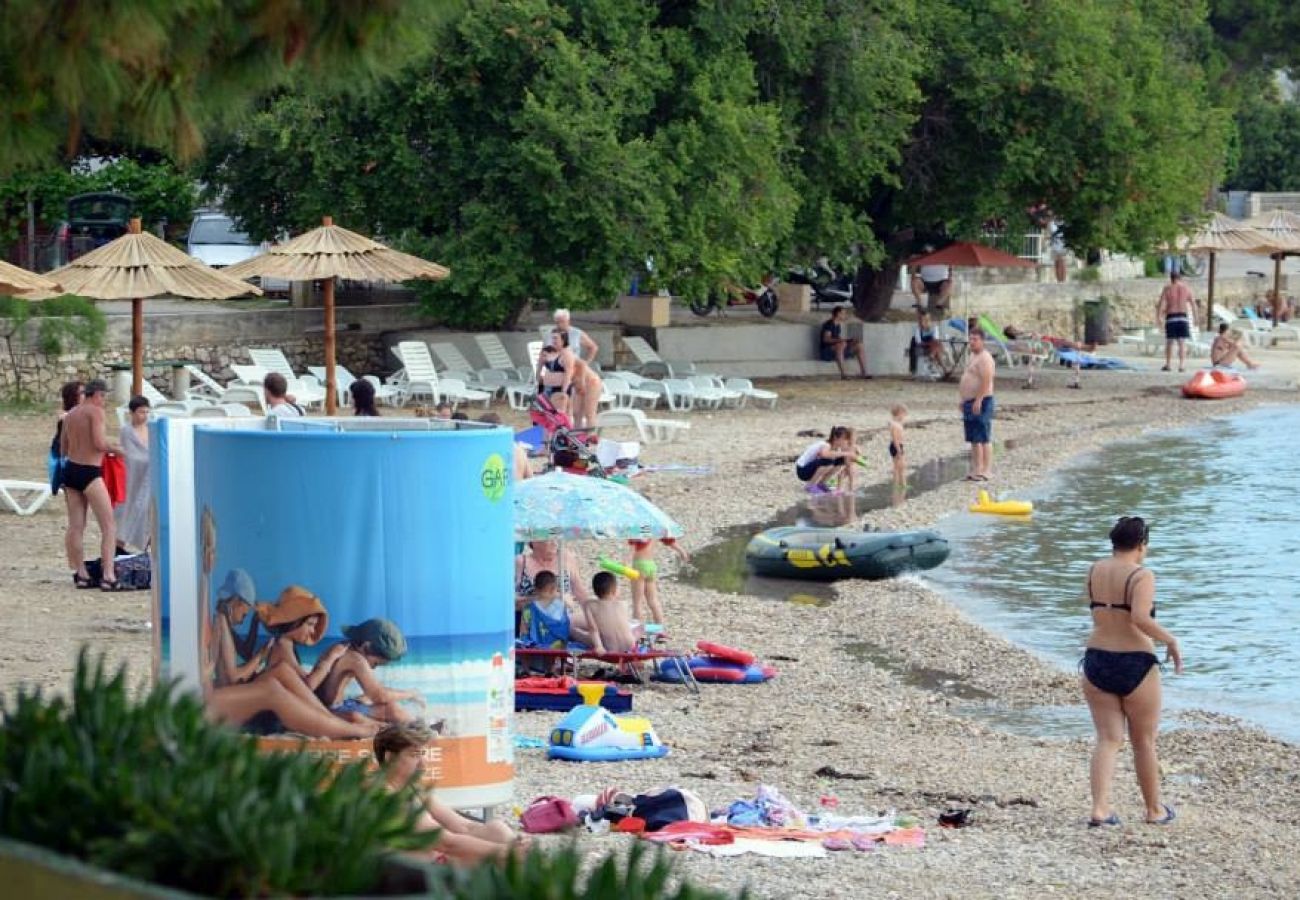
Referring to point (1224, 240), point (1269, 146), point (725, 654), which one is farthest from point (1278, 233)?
point (725, 654)

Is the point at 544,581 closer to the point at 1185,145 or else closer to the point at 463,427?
the point at 463,427

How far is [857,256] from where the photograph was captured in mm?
34156

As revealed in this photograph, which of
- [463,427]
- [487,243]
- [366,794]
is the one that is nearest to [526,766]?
[463,427]

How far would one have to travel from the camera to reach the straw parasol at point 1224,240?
4212 centimetres

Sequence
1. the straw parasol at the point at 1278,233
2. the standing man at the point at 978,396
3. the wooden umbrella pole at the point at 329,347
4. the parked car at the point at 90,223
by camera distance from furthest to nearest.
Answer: the straw parasol at the point at 1278,233 < the parked car at the point at 90,223 < the standing man at the point at 978,396 < the wooden umbrella pole at the point at 329,347

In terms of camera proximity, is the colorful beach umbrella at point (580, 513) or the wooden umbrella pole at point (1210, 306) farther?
the wooden umbrella pole at point (1210, 306)

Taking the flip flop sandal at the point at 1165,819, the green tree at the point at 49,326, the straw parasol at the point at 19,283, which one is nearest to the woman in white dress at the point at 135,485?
the straw parasol at the point at 19,283

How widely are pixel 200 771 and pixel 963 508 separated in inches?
750

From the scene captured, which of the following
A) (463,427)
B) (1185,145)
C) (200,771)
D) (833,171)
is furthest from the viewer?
(1185,145)

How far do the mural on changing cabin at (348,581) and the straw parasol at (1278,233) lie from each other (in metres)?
39.7

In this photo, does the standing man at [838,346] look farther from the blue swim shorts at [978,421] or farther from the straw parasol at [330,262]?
the straw parasol at [330,262]

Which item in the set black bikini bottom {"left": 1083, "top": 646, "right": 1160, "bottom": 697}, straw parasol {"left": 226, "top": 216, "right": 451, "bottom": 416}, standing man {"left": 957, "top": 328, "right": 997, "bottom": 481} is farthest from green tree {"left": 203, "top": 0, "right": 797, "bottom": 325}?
black bikini bottom {"left": 1083, "top": 646, "right": 1160, "bottom": 697}

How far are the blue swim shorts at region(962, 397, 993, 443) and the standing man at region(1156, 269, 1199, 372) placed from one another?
1423 centimetres

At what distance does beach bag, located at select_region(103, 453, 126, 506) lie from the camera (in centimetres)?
1520
